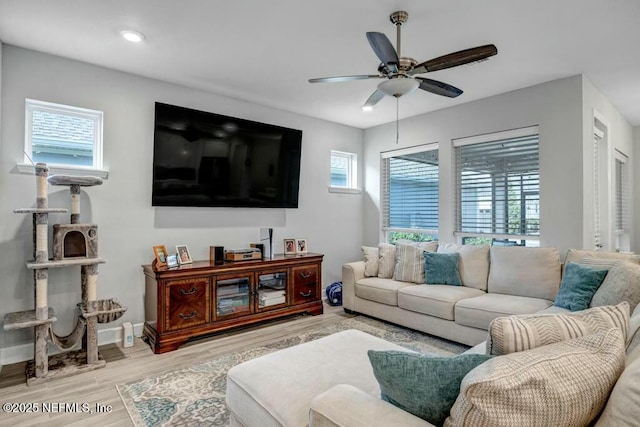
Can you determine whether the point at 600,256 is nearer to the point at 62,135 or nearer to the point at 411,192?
the point at 411,192

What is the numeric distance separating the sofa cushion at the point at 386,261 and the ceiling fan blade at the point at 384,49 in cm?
240

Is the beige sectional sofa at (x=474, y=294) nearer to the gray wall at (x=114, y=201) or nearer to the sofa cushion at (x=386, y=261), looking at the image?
the sofa cushion at (x=386, y=261)

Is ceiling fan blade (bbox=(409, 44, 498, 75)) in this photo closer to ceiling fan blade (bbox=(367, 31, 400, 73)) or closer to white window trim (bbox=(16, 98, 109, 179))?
ceiling fan blade (bbox=(367, 31, 400, 73))

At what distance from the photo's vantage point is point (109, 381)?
2645 mm

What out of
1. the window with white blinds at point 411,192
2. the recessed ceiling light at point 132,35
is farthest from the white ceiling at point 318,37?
the window with white blinds at point 411,192

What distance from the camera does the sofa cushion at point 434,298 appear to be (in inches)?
132

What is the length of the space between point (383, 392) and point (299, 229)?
12.2ft

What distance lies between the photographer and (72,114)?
3.29 m

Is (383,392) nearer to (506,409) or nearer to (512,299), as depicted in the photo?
(506,409)

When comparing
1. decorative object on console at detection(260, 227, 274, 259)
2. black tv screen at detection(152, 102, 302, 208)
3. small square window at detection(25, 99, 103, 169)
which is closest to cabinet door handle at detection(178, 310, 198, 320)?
decorative object on console at detection(260, 227, 274, 259)

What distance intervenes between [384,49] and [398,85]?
0.98 ft

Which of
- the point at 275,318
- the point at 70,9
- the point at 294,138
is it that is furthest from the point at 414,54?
the point at 275,318

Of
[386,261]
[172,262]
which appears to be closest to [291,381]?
[172,262]

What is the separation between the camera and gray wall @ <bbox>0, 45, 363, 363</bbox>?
2973mm
